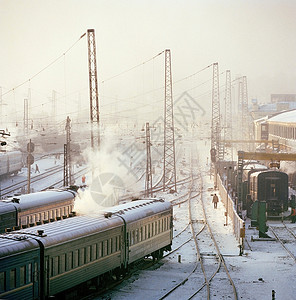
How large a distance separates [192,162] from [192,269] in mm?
80677

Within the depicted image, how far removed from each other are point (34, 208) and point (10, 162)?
43.4 metres

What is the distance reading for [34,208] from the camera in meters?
24.3

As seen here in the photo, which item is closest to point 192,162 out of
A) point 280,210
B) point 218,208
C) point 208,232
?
point 218,208

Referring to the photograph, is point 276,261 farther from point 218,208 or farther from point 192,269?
point 218,208

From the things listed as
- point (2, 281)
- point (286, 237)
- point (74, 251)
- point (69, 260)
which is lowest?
point (286, 237)

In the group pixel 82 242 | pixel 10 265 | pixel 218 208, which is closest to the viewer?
pixel 10 265

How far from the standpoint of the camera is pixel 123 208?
22891mm

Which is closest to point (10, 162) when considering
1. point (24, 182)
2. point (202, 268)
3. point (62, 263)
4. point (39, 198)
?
point (24, 182)

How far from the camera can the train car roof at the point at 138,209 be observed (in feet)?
71.4

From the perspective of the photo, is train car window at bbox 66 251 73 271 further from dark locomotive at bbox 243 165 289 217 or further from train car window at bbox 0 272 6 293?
dark locomotive at bbox 243 165 289 217

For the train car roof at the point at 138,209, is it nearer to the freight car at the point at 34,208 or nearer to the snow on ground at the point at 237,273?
the freight car at the point at 34,208

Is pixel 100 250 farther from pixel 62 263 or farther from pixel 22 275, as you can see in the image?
pixel 22 275

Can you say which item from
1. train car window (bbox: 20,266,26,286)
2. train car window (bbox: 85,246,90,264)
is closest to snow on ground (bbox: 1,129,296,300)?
train car window (bbox: 85,246,90,264)

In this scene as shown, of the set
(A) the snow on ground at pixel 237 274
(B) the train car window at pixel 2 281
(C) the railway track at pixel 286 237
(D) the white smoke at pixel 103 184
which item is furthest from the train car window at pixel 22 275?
(C) the railway track at pixel 286 237
